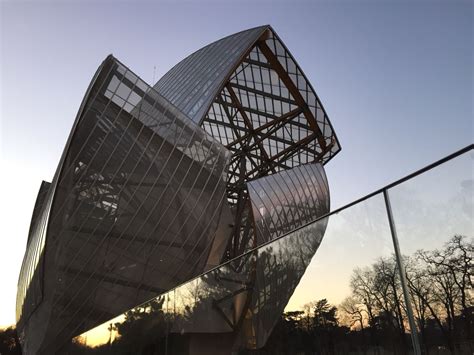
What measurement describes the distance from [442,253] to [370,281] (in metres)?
0.69

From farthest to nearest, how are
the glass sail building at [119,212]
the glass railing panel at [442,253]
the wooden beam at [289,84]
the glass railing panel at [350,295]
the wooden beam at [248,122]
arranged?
the wooden beam at [248,122], the wooden beam at [289,84], the glass sail building at [119,212], the glass railing panel at [350,295], the glass railing panel at [442,253]

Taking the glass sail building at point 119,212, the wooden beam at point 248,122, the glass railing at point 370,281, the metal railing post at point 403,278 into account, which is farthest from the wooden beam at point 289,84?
the metal railing post at point 403,278

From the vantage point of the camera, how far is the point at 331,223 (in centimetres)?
408

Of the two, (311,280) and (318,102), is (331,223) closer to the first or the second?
(311,280)

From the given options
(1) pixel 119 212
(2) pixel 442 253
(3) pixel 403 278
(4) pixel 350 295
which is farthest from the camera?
(1) pixel 119 212

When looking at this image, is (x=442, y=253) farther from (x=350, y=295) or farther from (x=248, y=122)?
(x=248, y=122)

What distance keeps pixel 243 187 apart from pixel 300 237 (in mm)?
28853

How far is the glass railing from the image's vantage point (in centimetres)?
292

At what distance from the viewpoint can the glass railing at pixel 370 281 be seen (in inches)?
115

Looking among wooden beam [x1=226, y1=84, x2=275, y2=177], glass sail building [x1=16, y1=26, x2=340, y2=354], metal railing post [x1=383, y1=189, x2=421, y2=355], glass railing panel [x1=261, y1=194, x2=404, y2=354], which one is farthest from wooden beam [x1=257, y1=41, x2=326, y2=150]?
metal railing post [x1=383, y1=189, x2=421, y2=355]

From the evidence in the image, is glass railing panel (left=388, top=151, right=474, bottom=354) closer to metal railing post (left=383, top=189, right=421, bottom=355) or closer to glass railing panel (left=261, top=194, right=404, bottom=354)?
metal railing post (left=383, top=189, right=421, bottom=355)

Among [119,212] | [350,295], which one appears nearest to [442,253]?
[350,295]

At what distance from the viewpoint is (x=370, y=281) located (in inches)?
136

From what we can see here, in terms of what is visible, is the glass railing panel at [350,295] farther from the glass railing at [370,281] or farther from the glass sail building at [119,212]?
the glass sail building at [119,212]
